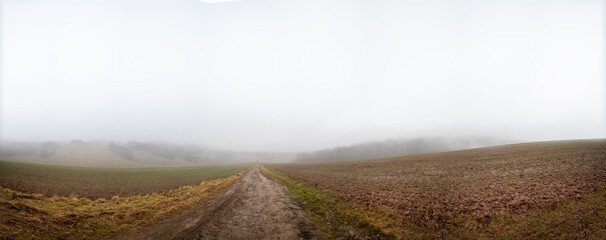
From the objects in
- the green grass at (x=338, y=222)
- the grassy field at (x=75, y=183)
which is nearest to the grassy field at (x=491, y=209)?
the green grass at (x=338, y=222)

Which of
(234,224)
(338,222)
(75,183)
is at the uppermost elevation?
(234,224)

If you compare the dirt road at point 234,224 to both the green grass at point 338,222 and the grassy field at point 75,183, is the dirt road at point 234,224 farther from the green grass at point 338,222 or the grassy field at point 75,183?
the grassy field at point 75,183

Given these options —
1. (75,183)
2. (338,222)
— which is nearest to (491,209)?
(338,222)

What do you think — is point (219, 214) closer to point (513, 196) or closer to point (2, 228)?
point (2, 228)

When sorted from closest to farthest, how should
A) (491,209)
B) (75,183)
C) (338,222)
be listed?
(338,222) → (491,209) → (75,183)

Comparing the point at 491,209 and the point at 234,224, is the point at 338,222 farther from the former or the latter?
the point at 491,209

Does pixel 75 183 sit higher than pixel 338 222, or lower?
lower

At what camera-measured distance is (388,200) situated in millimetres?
14594

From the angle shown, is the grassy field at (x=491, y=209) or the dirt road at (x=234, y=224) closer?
the grassy field at (x=491, y=209)

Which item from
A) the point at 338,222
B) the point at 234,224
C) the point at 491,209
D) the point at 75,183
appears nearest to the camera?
the point at 234,224

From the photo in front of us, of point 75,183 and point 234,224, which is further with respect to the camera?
point 75,183

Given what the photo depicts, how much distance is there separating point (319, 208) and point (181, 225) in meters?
8.90

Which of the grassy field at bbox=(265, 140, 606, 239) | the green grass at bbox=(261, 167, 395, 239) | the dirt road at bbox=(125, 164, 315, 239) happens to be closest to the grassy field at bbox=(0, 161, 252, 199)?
the dirt road at bbox=(125, 164, 315, 239)

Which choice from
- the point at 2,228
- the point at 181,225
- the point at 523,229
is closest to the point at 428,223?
the point at 523,229
